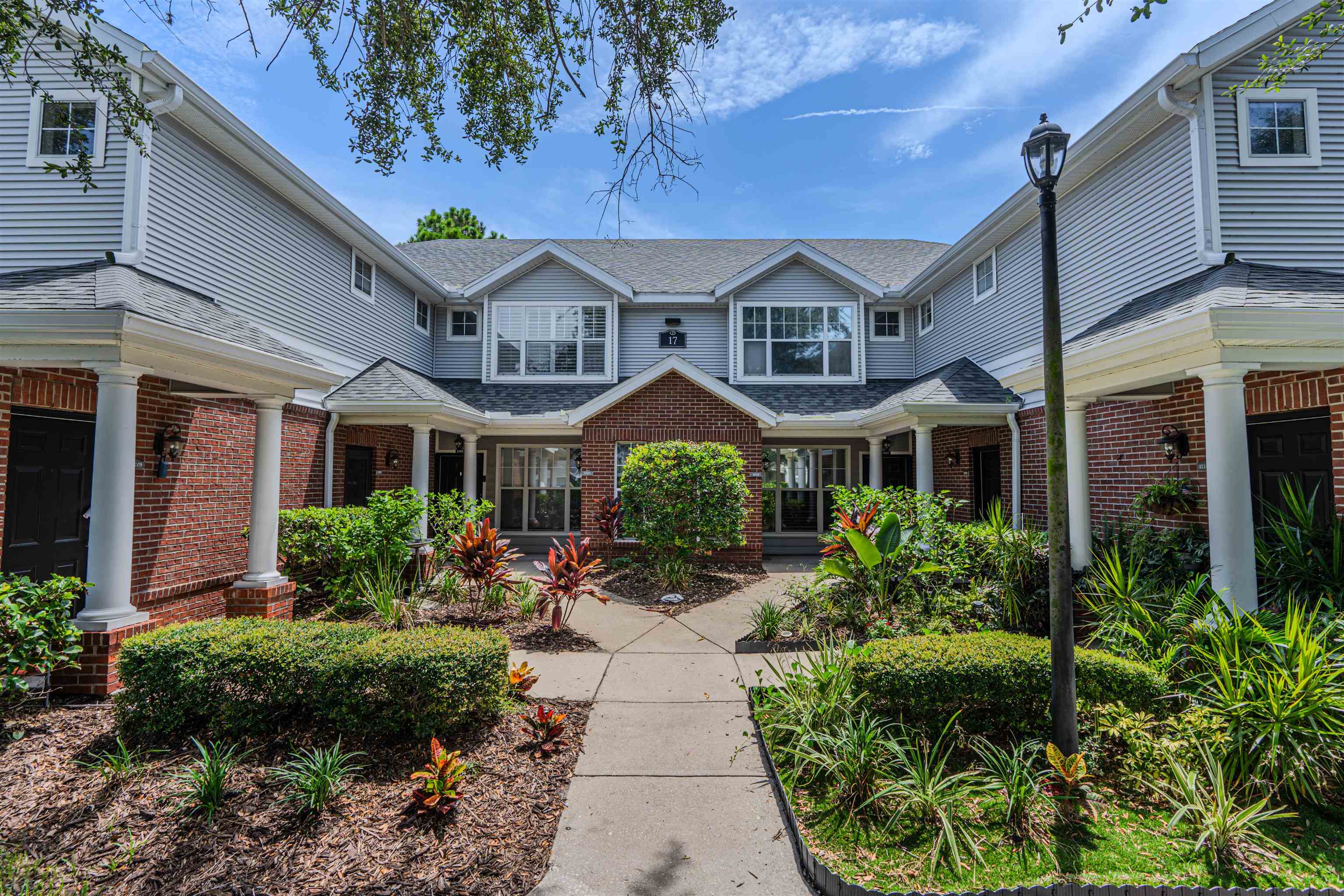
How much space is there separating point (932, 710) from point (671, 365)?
333 inches

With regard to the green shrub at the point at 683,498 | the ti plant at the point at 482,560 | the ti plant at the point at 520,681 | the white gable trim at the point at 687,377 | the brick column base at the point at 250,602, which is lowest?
the ti plant at the point at 520,681

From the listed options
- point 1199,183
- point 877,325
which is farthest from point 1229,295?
point 877,325

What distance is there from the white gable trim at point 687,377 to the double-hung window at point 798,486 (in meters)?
3.50

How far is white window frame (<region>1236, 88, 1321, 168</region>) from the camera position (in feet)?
23.2

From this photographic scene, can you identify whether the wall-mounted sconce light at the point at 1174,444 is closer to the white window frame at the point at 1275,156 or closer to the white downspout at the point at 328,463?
the white window frame at the point at 1275,156

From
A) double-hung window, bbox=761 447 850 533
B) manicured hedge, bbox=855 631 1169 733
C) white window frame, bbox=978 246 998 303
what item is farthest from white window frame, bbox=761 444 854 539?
manicured hedge, bbox=855 631 1169 733

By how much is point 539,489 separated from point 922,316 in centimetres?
1015

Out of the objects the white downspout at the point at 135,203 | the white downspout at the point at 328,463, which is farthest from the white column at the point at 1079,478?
the white downspout at the point at 328,463

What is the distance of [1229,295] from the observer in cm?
580

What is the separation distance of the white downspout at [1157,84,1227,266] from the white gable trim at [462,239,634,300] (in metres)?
9.90

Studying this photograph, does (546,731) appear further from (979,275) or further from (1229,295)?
(979,275)

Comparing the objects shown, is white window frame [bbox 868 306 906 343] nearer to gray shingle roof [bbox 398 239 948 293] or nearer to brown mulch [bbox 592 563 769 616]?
gray shingle roof [bbox 398 239 948 293]

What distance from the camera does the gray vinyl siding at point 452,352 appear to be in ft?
49.5

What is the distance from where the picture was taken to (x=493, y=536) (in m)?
7.40
